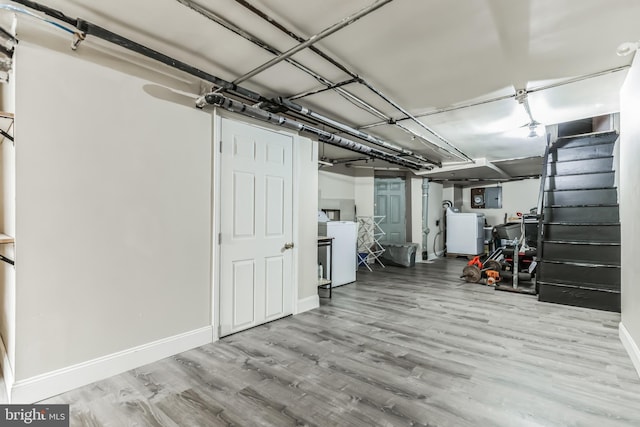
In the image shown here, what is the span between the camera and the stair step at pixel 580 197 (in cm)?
428

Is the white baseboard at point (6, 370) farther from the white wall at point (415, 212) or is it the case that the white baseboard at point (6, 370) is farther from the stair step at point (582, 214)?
the white wall at point (415, 212)

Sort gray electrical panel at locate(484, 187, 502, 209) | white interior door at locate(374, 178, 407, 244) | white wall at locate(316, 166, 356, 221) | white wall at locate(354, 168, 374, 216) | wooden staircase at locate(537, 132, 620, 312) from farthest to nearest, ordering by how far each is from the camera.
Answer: gray electrical panel at locate(484, 187, 502, 209) → white interior door at locate(374, 178, 407, 244) → white wall at locate(354, 168, 374, 216) → white wall at locate(316, 166, 356, 221) → wooden staircase at locate(537, 132, 620, 312)

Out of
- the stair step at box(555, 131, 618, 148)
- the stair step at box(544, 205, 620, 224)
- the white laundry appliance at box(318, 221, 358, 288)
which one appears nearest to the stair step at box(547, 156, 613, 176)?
the stair step at box(555, 131, 618, 148)

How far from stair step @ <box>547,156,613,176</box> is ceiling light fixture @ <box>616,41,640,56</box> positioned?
2.49 m

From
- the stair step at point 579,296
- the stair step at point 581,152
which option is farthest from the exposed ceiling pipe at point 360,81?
the stair step at point 579,296

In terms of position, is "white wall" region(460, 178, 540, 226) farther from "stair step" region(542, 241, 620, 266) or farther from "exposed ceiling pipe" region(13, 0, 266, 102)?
"exposed ceiling pipe" region(13, 0, 266, 102)

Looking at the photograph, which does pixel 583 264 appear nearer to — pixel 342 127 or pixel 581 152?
pixel 581 152

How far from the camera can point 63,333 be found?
2.21 metres

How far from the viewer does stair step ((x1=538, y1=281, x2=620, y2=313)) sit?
13.3 feet

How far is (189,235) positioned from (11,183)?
124 cm

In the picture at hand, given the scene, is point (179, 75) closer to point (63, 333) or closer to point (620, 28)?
point (63, 333)

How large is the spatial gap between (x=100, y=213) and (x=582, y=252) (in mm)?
5604

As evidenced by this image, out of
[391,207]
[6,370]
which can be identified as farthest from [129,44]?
[391,207]

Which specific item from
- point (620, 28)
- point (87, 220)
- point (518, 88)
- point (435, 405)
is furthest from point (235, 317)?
point (620, 28)
